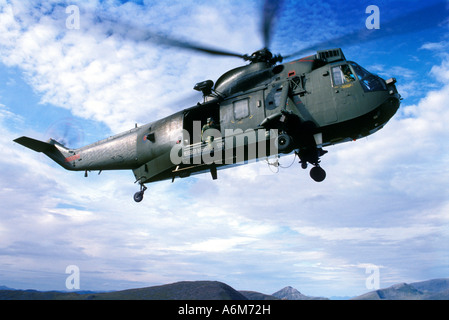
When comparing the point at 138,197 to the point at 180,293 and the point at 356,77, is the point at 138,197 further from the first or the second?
the point at 180,293

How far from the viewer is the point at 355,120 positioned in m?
12.4

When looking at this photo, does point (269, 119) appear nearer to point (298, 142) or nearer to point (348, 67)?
point (298, 142)

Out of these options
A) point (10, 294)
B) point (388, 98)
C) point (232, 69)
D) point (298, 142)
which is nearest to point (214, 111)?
point (232, 69)

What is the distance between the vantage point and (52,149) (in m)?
22.1

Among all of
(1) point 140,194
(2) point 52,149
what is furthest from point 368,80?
(2) point 52,149

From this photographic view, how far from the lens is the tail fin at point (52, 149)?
21219 mm

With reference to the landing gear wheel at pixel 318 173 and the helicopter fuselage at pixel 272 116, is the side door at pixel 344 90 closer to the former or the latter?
the helicopter fuselage at pixel 272 116

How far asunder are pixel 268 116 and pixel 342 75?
136 inches

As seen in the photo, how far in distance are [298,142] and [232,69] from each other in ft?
16.8

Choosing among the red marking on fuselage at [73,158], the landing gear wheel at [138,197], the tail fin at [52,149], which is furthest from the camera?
the tail fin at [52,149]

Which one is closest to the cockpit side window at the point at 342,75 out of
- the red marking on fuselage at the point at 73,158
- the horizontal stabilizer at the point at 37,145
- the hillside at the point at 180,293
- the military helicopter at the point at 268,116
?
the military helicopter at the point at 268,116

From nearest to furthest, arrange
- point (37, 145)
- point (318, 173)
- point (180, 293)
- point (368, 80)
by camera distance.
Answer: point (368, 80) < point (318, 173) < point (37, 145) < point (180, 293)
